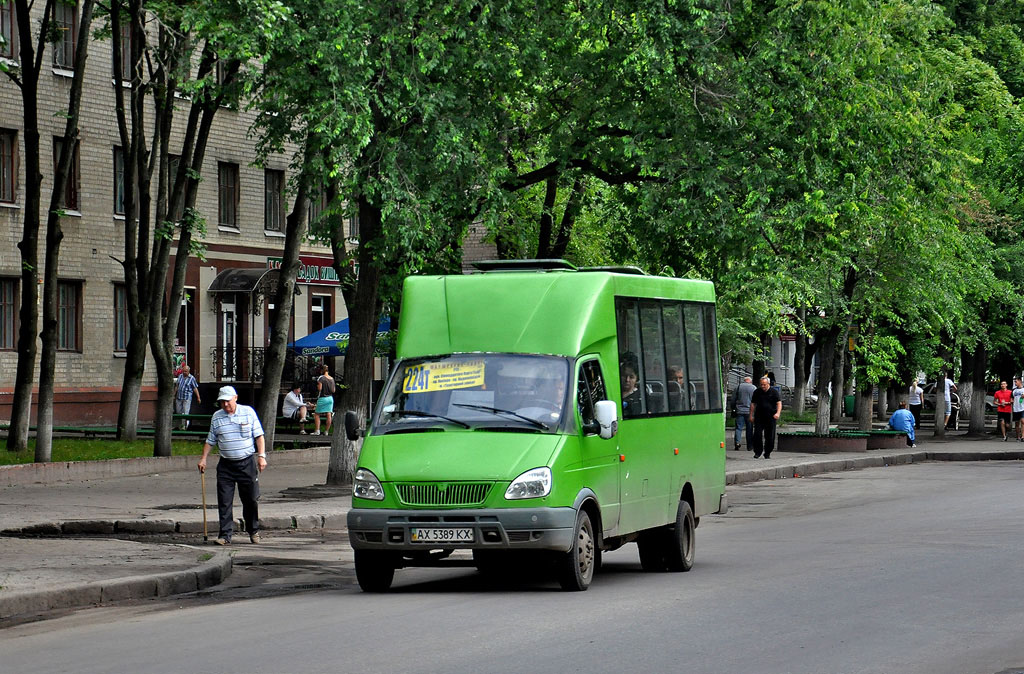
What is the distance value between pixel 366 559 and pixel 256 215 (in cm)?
3508

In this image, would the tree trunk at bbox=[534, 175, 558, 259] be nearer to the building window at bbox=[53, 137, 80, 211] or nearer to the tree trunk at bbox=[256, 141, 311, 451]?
the tree trunk at bbox=[256, 141, 311, 451]

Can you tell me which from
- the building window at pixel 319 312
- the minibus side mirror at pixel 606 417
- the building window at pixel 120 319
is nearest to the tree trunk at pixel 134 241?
the building window at pixel 120 319

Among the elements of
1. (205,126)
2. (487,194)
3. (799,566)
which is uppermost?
(205,126)

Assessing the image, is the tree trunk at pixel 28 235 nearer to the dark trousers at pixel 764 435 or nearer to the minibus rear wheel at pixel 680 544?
the dark trousers at pixel 764 435

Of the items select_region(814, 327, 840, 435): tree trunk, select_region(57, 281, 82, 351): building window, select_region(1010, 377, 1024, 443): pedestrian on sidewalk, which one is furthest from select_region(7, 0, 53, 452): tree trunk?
select_region(1010, 377, 1024, 443): pedestrian on sidewalk

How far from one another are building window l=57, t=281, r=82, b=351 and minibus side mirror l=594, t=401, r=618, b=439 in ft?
99.0

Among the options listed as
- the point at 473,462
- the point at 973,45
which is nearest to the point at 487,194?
the point at 473,462

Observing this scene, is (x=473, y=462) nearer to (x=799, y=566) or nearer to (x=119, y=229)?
(x=799, y=566)

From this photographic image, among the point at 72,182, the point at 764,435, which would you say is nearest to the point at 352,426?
the point at 764,435

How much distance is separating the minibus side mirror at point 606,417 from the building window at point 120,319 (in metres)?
31.4

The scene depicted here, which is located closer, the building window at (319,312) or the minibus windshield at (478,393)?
the minibus windshield at (478,393)

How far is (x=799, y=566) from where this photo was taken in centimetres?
1380

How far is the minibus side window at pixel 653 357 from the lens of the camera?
1392 centimetres

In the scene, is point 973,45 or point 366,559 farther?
point 973,45
